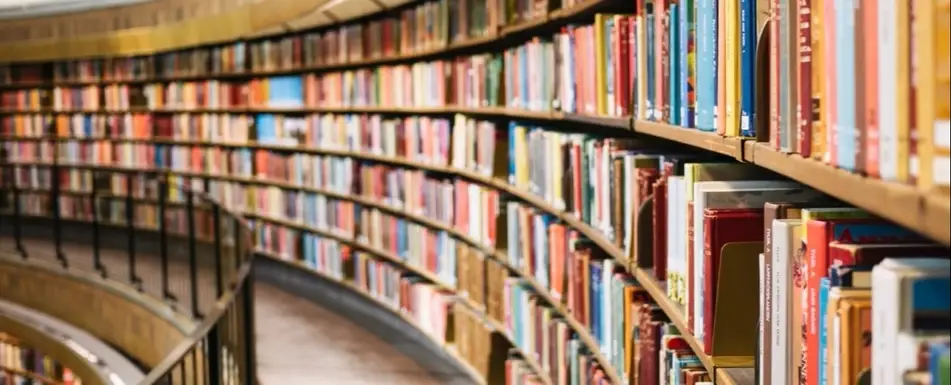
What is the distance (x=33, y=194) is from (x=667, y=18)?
9.58 m

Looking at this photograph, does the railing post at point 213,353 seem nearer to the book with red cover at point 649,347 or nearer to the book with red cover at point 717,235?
the book with red cover at point 649,347

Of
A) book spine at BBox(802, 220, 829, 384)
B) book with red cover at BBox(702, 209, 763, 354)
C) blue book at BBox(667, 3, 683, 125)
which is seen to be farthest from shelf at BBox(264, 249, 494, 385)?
book spine at BBox(802, 220, 829, 384)

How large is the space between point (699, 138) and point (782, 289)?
568 mm

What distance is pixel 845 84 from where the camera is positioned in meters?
1.16

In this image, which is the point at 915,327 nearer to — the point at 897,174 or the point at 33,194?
the point at 897,174

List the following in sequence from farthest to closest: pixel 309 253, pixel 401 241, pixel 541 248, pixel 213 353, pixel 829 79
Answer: pixel 309 253
pixel 401 241
pixel 541 248
pixel 213 353
pixel 829 79

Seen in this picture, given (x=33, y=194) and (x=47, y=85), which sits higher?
(x=47, y=85)

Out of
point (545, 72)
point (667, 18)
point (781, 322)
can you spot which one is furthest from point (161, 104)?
point (781, 322)

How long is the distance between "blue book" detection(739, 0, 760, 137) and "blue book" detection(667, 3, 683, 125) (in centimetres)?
44

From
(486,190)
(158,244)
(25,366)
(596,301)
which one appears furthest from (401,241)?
(25,366)

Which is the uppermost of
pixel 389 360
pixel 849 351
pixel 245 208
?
pixel 849 351

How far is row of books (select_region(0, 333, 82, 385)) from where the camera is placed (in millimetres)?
8555

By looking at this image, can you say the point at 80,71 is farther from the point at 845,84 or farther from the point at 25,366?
the point at 845,84

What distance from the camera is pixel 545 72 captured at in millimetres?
3619
